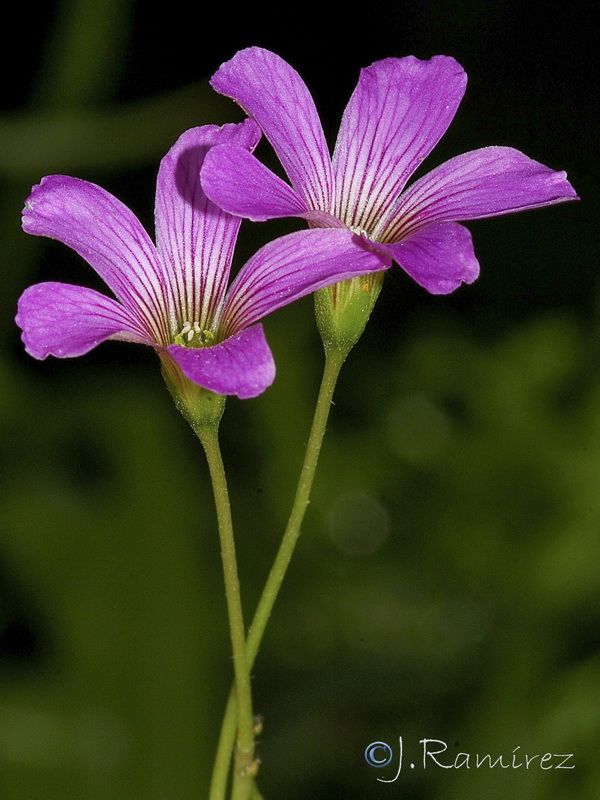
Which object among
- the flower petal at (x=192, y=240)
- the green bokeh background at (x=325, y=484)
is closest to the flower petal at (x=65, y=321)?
the flower petal at (x=192, y=240)

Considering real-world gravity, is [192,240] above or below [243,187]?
above

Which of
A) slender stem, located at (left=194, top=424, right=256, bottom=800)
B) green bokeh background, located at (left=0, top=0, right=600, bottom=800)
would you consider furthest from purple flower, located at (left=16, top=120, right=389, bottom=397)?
green bokeh background, located at (left=0, top=0, right=600, bottom=800)

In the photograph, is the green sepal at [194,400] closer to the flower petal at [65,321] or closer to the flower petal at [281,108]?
the flower petal at [65,321]

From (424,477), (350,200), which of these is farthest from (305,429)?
(350,200)

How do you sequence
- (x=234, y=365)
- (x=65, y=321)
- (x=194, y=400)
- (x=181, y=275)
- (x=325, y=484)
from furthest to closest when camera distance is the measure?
(x=325, y=484) < (x=181, y=275) < (x=194, y=400) < (x=65, y=321) < (x=234, y=365)

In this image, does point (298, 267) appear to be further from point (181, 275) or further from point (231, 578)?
point (231, 578)

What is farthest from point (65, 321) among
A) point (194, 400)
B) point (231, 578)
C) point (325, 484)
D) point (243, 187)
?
point (325, 484)
